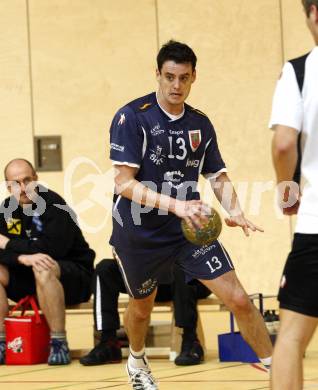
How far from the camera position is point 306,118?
353cm

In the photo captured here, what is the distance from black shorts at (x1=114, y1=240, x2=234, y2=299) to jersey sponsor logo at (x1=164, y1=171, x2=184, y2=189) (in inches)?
13.0

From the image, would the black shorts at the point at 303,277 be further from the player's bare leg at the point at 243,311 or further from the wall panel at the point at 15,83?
the wall panel at the point at 15,83

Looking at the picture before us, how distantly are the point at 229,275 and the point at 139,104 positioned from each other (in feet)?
3.57

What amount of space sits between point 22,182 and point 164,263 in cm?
224

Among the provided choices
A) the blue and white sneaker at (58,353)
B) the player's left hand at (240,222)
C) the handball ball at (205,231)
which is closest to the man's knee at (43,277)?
the blue and white sneaker at (58,353)

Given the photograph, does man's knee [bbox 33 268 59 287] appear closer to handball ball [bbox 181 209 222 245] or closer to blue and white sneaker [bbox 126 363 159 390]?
blue and white sneaker [bbox 126 363 159 390]

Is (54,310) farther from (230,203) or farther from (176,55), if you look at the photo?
(176,55)

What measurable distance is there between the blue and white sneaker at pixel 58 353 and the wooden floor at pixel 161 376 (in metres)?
0.07

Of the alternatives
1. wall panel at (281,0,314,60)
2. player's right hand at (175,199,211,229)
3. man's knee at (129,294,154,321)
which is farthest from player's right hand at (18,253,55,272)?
wall panel at (281,0,314,60)

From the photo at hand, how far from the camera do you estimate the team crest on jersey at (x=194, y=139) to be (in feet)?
17.6

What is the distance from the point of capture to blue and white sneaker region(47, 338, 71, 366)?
699 cm

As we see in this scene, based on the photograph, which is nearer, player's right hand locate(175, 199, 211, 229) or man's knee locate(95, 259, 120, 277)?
player's right hand locate(175, 199, 211, 229)

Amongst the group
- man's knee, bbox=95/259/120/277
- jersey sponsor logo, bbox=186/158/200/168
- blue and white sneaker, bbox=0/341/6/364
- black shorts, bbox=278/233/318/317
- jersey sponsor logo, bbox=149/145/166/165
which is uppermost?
jersey sponsor logo, bbox=149/145/166/165

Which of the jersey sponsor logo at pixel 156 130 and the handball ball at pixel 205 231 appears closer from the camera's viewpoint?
the handball ball at pixel 205 231
